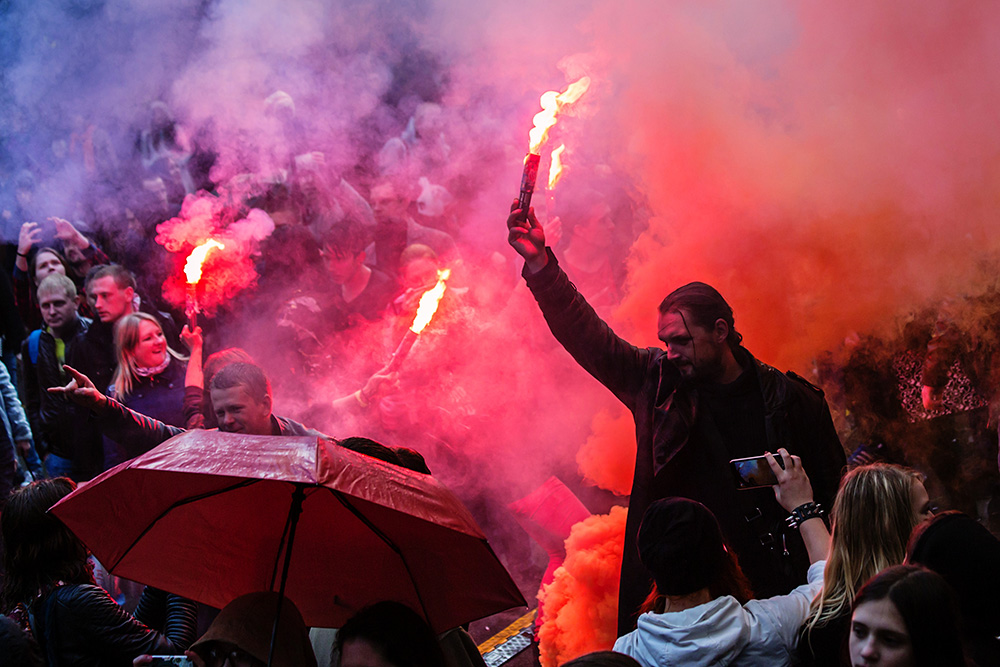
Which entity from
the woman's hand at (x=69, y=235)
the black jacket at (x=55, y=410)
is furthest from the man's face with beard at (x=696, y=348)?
the woman's hand at (x=69, y=235)

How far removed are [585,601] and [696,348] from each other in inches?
73.7

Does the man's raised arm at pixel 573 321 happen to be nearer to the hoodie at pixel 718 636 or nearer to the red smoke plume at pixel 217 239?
the hoodie at pixel 718 636

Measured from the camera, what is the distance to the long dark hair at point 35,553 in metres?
2.48

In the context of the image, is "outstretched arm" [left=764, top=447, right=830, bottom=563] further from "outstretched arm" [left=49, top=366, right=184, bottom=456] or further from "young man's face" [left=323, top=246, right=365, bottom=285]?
"outstretched arm" [left=49, top=366, right=184, bottom=456]

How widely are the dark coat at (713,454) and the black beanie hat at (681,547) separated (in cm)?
122

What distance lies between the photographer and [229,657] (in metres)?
1.94

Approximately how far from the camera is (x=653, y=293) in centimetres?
544

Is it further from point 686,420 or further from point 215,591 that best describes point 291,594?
point 686,420

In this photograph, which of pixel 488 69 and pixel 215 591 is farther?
pixel 488 69

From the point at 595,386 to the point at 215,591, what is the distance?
12.5 feet

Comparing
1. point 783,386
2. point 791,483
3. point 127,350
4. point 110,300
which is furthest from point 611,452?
point 110,300

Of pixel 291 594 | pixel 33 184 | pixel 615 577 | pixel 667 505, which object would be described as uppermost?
pixel 33 184

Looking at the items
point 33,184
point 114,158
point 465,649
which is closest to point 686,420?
point 465,649

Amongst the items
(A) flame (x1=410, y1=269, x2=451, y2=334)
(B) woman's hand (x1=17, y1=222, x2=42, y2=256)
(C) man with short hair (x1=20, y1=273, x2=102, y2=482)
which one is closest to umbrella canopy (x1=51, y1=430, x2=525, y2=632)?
(A) flame (x1=410, y1=269, x2=451, y2=334)
